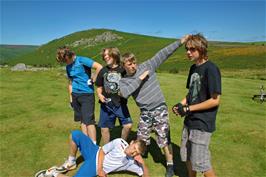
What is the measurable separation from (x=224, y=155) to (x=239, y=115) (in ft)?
15.0

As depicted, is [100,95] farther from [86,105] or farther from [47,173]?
[47,173]

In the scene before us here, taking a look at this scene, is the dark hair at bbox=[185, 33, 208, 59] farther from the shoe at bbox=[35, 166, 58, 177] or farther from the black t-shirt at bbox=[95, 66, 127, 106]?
the shoe at bbox=[35, 166, 58, 177]

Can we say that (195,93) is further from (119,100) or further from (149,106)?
(119,100)

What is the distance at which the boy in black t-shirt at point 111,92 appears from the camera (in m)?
7.20

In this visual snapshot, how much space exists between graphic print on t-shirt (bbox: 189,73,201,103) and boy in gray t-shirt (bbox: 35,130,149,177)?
1.40 m

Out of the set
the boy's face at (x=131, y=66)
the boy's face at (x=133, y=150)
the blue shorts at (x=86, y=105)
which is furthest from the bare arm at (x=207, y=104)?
the blue shorts at (x=86, y=105)

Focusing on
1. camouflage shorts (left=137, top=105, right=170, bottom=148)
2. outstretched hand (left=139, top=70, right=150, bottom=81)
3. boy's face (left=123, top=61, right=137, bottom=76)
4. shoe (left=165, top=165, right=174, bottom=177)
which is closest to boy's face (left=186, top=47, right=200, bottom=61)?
outstretched hand (left=139, top=70, right=150, bottom=81)

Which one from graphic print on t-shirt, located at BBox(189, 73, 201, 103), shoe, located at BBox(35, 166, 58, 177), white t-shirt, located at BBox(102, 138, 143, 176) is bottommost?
shoe, located at BBox(35, 166, 58, 177)

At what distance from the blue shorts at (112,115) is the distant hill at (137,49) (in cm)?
4940

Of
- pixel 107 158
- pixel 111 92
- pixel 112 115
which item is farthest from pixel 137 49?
pixel 107 158

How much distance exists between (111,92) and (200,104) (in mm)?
2673

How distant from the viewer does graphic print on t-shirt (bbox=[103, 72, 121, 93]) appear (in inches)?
286

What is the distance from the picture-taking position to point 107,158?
21.3 feet

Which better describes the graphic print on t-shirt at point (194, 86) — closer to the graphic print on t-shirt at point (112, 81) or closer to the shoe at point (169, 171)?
the shoe at point (169, 171)
